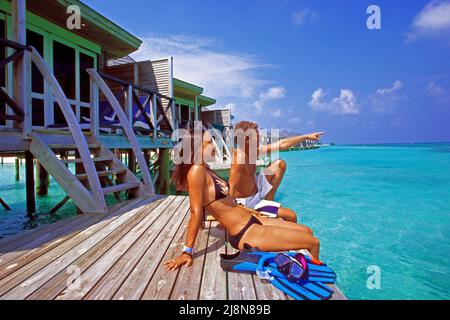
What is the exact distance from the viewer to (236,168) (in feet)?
11.1

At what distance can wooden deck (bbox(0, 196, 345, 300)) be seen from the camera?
197 cm

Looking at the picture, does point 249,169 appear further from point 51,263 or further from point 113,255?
point 51,263

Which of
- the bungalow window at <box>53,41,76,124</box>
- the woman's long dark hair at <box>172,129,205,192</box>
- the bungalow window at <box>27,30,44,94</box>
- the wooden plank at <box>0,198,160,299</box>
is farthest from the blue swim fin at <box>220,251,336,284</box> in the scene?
the bungalow window at <box>53,41,76,124</box>

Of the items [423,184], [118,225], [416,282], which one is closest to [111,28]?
[118,225]

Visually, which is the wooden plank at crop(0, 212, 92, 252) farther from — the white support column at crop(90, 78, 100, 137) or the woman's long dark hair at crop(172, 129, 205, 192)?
the white support column at crop(90, 78, 100, 137)

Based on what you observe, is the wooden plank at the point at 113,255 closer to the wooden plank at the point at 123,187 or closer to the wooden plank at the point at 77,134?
the wooden plank at the point at 77,134

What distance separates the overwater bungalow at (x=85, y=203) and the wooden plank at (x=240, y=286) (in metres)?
0.01

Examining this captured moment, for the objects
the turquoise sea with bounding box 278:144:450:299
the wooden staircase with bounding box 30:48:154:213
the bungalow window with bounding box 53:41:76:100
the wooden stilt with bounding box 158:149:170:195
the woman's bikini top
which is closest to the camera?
the woman's bikini top

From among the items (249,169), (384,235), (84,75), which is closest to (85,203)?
(249,169)

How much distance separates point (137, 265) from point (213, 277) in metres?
0.74

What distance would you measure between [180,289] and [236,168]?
1.69m

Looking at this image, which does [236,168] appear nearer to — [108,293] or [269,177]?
[269,177]

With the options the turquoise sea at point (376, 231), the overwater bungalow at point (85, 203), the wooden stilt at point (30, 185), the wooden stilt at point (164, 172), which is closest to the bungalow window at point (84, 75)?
the overwater bungalow at point (85, 203)

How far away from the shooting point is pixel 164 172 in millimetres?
9734
